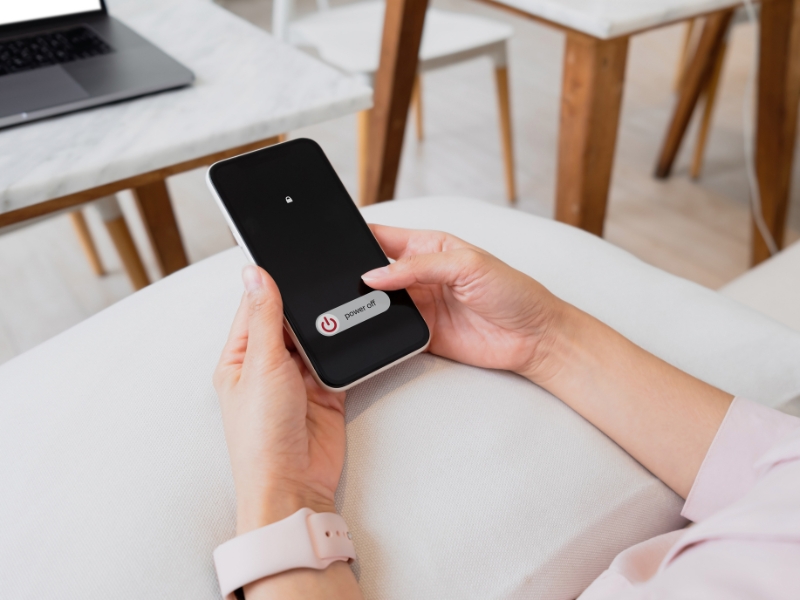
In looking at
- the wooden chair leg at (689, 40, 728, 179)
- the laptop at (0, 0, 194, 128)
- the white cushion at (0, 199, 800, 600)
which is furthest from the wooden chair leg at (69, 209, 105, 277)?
the wooden chair leg at (689, 40, 728, 179)

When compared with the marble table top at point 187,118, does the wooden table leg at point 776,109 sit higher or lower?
lower

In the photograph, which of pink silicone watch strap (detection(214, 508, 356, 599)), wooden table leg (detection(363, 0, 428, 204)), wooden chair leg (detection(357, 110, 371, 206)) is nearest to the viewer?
pink silicone watch strap (detection(214, 508, 356, 599))

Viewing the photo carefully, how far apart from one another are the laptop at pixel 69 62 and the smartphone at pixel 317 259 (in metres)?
0.26

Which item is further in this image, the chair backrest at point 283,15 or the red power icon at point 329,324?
the chair backrest at point 283,15

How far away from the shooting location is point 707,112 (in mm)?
1817

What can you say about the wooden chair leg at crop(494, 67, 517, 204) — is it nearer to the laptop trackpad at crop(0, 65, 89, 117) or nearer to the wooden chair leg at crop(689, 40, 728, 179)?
the wooden chair leg at crop(689, 40, 728, 179)

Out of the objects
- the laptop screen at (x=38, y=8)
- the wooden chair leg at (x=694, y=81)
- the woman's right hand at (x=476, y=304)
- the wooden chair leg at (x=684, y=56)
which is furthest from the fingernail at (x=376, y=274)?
the wooden chair leg at (x=684, y=56)

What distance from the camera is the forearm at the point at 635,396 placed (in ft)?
1.64

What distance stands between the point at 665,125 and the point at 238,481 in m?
2.14

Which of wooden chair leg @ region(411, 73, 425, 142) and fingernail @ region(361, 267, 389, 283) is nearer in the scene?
fingernail @ region(361, 267, 389, 283)

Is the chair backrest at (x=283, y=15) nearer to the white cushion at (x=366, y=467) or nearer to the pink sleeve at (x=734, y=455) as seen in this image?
the white cushion at (x=366, y=467)

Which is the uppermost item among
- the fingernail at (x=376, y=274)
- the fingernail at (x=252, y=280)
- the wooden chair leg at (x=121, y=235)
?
the fingernail at (x=252, y=280)

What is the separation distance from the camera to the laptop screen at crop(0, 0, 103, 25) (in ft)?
2.60

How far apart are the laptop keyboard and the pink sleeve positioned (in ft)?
2.57
